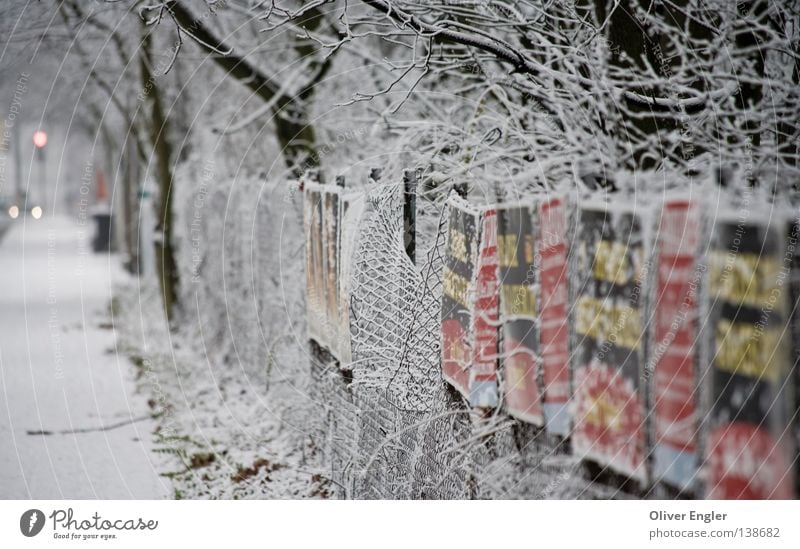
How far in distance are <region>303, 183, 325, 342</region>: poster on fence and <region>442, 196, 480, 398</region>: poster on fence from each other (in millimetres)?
843

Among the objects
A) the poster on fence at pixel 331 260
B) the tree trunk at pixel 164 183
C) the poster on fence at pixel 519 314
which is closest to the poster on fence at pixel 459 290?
the poster on fence at pixel 519 314

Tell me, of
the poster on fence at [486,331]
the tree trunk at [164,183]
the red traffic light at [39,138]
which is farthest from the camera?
the tree trunk at [164,183]

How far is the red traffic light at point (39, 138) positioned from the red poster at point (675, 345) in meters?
2.92

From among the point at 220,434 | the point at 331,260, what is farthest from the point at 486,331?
the point at 220,434

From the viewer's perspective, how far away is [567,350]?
3.58 metres

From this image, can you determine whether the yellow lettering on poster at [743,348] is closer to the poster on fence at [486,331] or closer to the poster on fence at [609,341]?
the poster on fence at [609,341]

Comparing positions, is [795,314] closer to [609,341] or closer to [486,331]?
[609,341]

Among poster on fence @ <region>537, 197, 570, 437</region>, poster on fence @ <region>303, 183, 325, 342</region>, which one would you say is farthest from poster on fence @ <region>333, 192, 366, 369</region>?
poster on fence @ <region>537, 197, 570, 437</region>

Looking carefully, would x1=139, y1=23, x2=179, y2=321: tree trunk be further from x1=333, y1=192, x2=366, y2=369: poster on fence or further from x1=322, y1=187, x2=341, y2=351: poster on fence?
x1=333, y1=192, x2=366, y2=369: poster on fence

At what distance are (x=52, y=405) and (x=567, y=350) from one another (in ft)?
8.02

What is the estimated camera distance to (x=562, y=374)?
11.7ft

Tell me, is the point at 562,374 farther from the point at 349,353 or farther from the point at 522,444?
the point at 349,353

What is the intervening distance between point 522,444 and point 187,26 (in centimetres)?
247

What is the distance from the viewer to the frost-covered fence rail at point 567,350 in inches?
129
